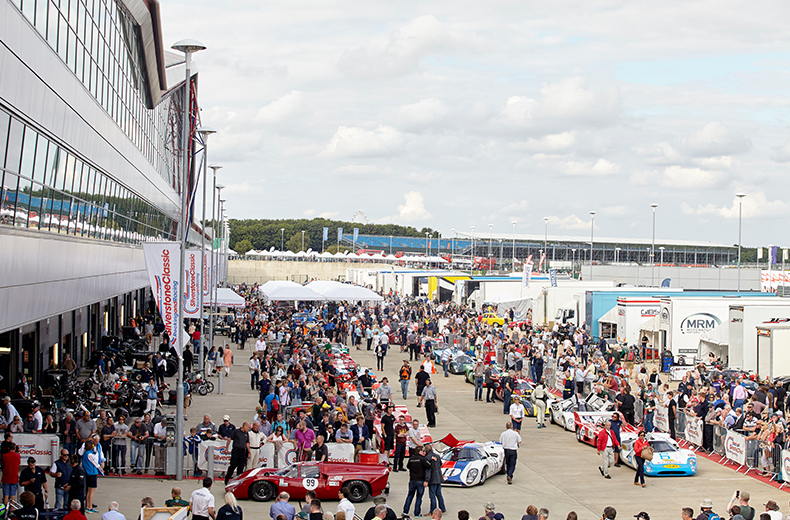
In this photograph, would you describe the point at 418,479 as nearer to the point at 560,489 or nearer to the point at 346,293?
the point at 560,489

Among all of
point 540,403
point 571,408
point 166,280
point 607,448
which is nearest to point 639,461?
point 607,448

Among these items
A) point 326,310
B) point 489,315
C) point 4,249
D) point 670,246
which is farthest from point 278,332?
point 670,246

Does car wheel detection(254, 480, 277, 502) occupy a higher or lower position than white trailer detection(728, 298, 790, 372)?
lower

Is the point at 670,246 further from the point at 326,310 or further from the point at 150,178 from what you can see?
the point at 150,178

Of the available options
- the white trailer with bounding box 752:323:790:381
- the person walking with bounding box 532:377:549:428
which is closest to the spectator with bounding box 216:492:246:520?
the person walking with bounding box 532:377:549:428

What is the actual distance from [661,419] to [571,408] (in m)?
2.43

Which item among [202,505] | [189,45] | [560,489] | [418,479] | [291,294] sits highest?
[189,45]

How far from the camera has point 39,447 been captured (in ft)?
47.7

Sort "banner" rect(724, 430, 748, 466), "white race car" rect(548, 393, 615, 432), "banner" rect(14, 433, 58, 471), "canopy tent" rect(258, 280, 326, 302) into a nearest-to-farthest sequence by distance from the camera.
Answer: "banner" rect(14, 433, 58, 471) → "banner" rect(724, 430, 748, 466) → "white race car" rect(548, 393, 615, 432) → "canopy tent" rect(258, 280, 326, 302)

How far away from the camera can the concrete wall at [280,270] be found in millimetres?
116562

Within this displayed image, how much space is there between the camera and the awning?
39.1 m

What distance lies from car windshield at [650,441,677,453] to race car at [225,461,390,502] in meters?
6.44

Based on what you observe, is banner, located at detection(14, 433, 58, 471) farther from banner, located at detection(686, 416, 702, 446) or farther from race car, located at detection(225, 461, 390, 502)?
banner, located at detection(686, 416, 702, 446)

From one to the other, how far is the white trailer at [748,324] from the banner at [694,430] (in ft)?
33.2
